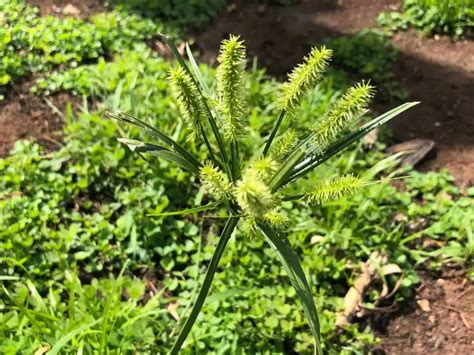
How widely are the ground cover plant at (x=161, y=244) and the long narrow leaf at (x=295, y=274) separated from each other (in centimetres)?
64

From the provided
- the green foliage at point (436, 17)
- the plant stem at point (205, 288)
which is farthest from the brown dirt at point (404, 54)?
the plant stem at point (205, 288)

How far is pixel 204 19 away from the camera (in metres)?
4.14

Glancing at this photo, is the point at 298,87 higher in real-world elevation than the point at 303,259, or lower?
lower

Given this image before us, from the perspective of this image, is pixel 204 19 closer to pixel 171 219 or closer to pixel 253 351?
pixel 171 219

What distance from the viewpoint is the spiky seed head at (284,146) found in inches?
63.8

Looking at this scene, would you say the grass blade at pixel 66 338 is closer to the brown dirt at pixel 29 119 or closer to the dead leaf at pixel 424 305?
the brown dirt at pixel 29 119

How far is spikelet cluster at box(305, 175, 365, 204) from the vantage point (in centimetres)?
146

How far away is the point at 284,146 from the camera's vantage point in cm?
163

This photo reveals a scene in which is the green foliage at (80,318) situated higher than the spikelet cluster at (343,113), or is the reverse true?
the spikelet cluster at (343,113)

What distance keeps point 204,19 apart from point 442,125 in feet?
6.44

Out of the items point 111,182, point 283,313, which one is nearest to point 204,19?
point 111,182

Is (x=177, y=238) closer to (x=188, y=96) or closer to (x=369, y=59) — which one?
(x=188, y=96)

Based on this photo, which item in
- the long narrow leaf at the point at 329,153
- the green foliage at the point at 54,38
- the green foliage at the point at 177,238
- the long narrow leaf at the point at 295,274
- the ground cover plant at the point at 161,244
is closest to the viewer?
the long narrow leaf at the point at 295,274

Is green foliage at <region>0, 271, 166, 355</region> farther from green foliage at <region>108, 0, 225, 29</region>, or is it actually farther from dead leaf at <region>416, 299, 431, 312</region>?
green foliage at <region>108, 0, 225, 29</region>
